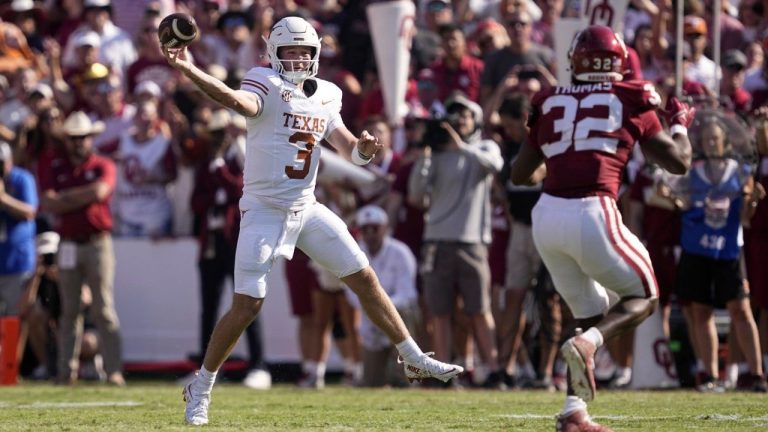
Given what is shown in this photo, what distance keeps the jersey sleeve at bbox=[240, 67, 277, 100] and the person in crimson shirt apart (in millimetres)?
5277

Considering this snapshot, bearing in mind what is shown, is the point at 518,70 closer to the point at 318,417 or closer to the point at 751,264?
the point at 751,264

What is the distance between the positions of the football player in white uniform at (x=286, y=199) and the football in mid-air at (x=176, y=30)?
540 mm

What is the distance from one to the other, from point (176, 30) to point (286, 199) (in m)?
1.15

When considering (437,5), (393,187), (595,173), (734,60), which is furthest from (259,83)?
(437,5)

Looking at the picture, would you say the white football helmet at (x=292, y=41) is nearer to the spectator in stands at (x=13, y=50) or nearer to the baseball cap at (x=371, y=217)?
the baseball cap at (x=371, y=217)

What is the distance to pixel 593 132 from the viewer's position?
295 inches

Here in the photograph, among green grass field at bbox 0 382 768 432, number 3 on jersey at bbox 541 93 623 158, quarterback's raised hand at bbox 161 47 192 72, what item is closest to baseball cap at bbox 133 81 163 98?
green grass field at bbox 0 382 768 432

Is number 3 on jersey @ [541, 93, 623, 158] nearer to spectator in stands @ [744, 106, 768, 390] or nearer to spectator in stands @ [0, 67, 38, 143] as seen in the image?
spectator in stands @ [744, 106, 768, 390]

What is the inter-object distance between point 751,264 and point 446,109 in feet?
8.54

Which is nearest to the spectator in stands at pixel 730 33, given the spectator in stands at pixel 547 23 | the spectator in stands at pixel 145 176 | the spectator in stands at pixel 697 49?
the spectator in stands at pixel 697 49

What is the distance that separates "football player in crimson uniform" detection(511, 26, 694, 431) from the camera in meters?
7.39

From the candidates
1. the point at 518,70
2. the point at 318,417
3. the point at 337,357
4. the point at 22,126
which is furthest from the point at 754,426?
the point at 22,126

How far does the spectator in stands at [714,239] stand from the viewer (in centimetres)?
1106

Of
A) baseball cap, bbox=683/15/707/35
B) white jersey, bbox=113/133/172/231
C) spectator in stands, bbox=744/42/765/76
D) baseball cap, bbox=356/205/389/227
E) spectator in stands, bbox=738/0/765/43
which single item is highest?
spectator in stands, bbox=738/0/765/43
